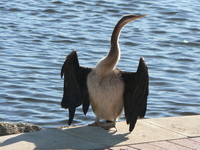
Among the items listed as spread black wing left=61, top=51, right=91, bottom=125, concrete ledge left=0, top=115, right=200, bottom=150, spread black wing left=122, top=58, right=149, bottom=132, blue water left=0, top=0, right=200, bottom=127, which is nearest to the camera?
concrete ledge left=0, top=115, right=200, bottom=150

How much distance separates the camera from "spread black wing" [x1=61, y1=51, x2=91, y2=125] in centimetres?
656

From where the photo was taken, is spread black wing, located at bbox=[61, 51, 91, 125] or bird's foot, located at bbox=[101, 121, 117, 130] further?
spread black wing, located at bbox=[61, 51, 91, 125]

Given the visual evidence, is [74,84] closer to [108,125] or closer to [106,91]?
[106,91]

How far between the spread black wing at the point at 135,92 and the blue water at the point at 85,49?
2487 mm

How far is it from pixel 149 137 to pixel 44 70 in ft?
19.0

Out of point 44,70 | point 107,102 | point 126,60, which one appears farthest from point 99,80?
point 126,60

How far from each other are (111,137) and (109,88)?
67cm

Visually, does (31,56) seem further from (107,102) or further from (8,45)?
(107,102)

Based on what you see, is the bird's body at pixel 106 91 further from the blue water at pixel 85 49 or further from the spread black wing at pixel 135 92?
the blue water at pixel 85 49

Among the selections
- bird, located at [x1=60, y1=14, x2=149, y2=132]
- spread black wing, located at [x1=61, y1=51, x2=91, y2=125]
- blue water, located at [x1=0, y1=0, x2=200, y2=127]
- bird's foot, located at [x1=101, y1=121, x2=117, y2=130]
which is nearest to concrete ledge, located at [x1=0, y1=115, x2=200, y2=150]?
bird's foot, located at [x1=101, y1=121, x2=117, y2=130]

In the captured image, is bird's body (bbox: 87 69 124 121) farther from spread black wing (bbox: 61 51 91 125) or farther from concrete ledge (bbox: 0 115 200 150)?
concrete ledge (bbox: 0 115 200 150)

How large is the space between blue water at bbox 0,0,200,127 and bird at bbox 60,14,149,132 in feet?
7.38

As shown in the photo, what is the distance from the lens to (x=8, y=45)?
1345 centimetres

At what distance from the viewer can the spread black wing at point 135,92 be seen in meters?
6.25
